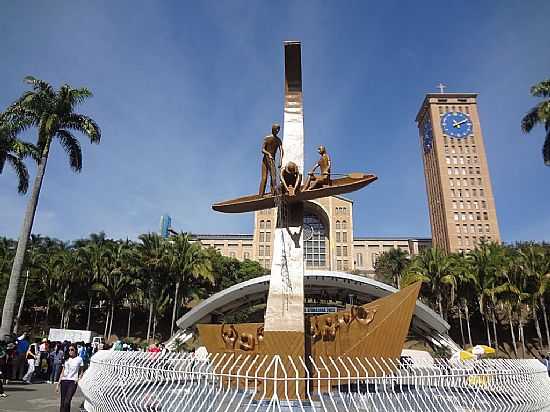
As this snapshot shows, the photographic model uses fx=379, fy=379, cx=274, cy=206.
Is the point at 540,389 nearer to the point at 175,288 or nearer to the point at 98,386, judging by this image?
the point at 98,386

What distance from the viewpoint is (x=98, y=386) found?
7.17m

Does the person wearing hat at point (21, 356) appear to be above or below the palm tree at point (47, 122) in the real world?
below

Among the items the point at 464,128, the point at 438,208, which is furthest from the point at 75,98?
the point at 464,128

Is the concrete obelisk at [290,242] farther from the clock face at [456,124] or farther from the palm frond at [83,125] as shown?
the clock face at [456,124]

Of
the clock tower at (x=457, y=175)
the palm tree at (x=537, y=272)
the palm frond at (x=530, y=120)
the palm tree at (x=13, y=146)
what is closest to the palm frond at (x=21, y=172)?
the palm tree at (x=13, y=146)

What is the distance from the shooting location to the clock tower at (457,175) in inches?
2483

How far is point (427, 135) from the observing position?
73875 millimetres

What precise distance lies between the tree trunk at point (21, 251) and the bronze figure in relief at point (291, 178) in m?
12.1

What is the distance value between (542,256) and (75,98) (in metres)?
33.5

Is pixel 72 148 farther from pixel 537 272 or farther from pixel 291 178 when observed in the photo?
pixel 537 272

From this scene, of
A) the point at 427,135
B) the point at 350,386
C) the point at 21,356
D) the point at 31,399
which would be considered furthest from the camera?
the point at 427,135

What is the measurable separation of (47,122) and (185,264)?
17162mm

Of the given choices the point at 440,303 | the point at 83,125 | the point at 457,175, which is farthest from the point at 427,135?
the point at 83,125

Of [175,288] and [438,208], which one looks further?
[438,208]
